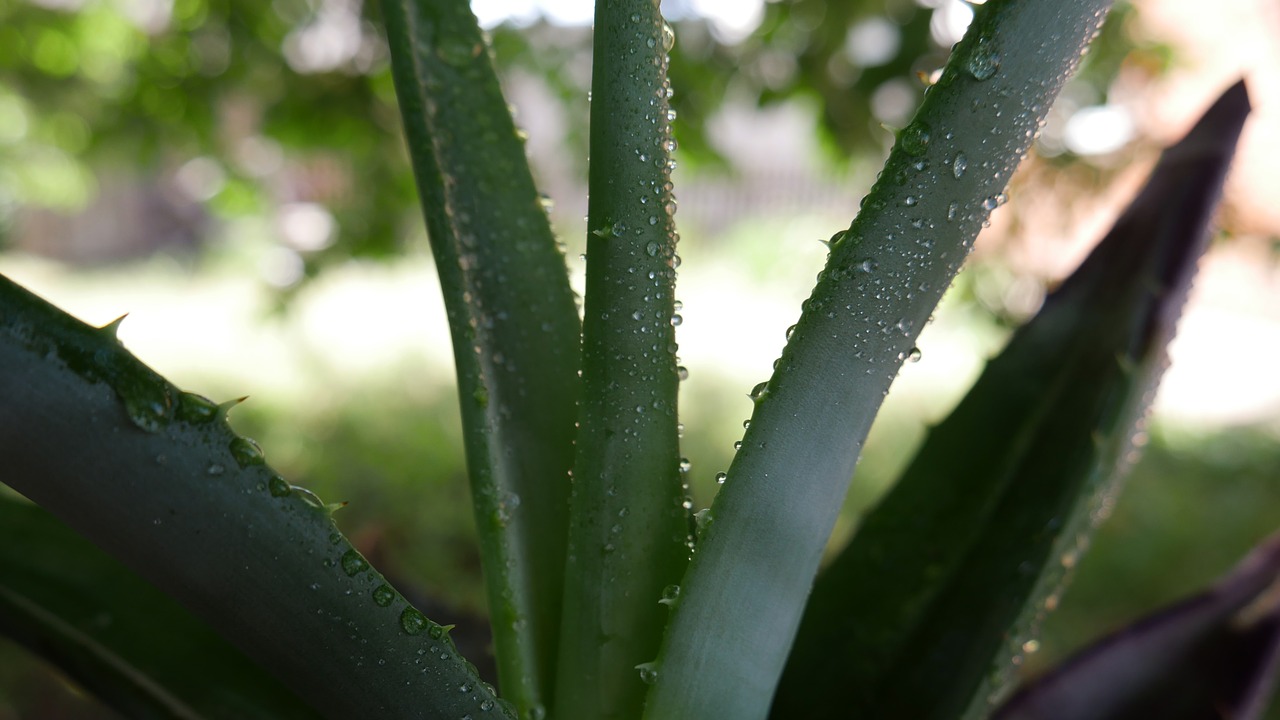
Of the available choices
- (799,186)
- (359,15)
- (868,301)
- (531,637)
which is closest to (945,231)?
(868,301)

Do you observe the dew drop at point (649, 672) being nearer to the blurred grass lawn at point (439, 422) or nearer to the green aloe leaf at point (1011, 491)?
the green aloe leaf at point (1011, 491)

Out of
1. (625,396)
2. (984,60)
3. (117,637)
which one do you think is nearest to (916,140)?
(984,60)

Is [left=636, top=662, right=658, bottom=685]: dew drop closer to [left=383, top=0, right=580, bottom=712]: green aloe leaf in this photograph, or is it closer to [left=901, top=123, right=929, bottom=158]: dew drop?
[left=383, top=0, right=580, bottom=712]: green aloe leaf

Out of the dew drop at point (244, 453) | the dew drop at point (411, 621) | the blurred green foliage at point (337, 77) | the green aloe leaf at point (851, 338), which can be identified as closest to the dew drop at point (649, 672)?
the green aloe leaf at point (851, 338)

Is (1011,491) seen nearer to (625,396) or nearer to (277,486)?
Result: (625,396)

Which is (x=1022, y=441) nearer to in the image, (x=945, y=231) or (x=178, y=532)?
(x=945, y=231)

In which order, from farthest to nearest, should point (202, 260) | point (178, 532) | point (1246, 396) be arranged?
point (202, 260) → point (1246, 396) → point (178, 532)
